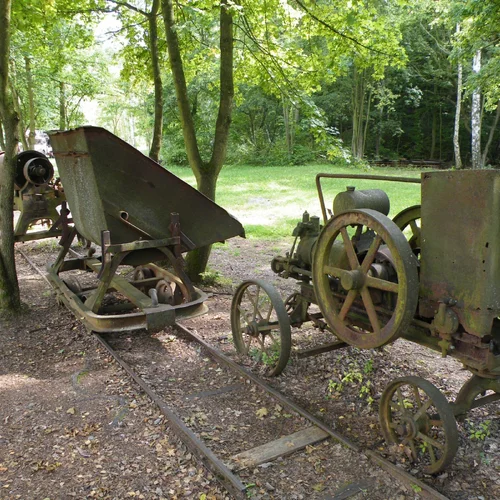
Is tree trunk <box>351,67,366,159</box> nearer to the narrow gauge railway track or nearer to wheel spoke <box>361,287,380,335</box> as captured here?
the narrow gauge railway track

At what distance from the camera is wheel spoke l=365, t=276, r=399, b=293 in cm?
358

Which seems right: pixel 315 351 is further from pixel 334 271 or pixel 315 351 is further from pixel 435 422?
pixel 435 422

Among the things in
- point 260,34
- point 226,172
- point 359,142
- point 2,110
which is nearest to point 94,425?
point 2,110

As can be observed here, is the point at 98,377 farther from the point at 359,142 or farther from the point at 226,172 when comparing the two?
the point at 359,142

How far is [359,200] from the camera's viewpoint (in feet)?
15.1

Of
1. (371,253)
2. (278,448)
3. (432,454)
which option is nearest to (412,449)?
(432,454)

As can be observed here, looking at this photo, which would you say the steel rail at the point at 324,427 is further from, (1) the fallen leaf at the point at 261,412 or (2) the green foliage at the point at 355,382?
(2) the green foliage at the point at 355,382

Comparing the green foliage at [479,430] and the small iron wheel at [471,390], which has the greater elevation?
the small iron wheel at [471,390]

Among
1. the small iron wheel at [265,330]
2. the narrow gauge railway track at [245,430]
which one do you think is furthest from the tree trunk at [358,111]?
the narrow gauge railway track at [245,430]

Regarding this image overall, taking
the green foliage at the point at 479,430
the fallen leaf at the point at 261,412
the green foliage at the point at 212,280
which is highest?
the green foliage at the point at 212,280

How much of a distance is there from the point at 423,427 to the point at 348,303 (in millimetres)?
1097

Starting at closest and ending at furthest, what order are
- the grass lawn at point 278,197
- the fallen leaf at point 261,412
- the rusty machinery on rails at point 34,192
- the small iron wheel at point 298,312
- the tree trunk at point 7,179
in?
the fallen leaf at point 261,412 → the small iron wheel at point 298,312 → the tree trunk at point 7,179 → the rusty machinery on rails at point 34,192 → the grass lawn at point 278,197

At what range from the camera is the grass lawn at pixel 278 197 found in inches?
594

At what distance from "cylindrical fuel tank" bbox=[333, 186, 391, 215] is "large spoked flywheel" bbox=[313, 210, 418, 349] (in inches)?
10.8
